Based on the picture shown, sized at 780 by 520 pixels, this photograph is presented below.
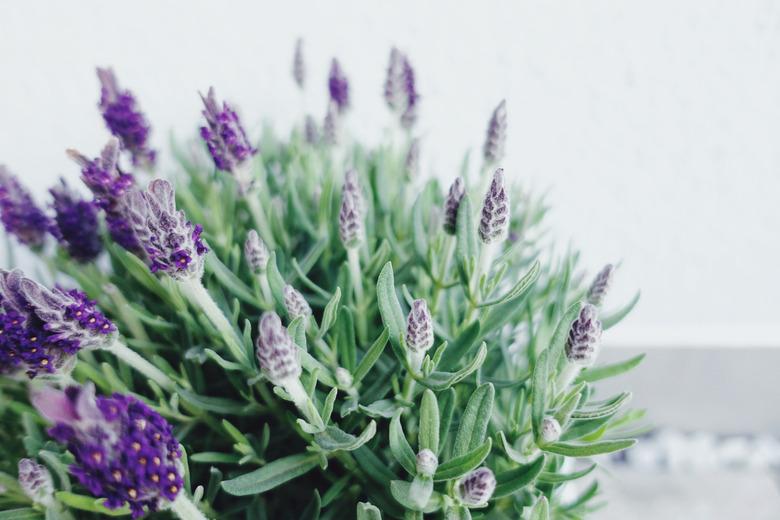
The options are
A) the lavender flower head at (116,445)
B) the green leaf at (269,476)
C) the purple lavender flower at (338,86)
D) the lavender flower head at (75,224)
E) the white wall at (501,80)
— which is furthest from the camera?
the white wall at (501,80)

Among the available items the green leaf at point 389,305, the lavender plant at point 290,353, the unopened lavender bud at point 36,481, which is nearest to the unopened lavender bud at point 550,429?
the lavender plant at point 290,353

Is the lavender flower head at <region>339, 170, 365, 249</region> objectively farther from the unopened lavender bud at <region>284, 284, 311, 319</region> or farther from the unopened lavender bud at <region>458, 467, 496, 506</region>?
the unopened lavender bud at <region>458, 467, 496, 506</region>

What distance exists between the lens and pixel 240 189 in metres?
0.50

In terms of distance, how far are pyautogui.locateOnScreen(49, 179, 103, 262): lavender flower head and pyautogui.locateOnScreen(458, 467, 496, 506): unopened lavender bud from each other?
36cm

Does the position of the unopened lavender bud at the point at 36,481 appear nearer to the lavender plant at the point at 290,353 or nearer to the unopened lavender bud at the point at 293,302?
the lavender plant at the point at 290,353

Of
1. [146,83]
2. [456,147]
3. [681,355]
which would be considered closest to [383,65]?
[456,147]

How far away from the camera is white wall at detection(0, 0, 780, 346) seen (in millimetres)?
763

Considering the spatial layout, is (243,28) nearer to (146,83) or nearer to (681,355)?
(146,83)

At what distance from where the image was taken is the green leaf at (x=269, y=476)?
0.38m

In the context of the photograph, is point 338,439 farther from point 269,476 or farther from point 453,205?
point 453,205

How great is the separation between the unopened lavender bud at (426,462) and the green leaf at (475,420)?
0.02 metres

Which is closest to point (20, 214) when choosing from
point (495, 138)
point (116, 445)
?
point (116, 445)

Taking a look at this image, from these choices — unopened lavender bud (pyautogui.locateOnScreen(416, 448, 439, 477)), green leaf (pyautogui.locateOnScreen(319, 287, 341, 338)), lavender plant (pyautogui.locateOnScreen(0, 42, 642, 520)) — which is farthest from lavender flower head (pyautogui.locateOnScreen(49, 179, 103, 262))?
unopened lavender bud (pyautogui.locateOnScreen(416, 448, 439, 477))

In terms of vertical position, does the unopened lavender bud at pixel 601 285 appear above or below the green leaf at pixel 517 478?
above
